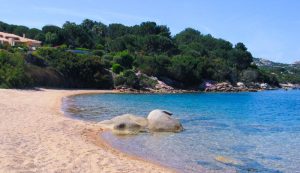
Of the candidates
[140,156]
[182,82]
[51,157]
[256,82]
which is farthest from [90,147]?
[256,82]

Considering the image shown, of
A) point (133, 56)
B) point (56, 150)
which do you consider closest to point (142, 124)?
point (56, 150)

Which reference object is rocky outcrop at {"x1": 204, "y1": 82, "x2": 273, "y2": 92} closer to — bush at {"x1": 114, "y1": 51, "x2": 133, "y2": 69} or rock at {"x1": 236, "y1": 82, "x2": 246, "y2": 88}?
rock at {"x1": 236, "y1": 82, "x2": 246, "y2": 88}

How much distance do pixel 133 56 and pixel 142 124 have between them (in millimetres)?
61568

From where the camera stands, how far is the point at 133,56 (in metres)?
83.2

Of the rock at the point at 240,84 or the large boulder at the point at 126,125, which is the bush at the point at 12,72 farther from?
the rock at the point at 240,84

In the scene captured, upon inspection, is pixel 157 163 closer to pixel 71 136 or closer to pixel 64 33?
pixel 71 136

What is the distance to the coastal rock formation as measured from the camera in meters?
21.4

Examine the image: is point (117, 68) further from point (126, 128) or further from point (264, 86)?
point (264, 86)

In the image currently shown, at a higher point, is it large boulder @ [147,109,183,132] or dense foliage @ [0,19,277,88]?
dense foliage @ [0,19,277,88]

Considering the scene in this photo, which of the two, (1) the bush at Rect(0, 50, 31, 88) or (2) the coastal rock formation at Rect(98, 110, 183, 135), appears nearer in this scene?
(2) the coastal rock formation at Rect(98, 110, 183, 135)

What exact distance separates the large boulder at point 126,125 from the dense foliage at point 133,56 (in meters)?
41.6

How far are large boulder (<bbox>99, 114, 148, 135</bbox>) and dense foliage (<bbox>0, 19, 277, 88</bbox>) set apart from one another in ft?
136

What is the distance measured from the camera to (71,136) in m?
17.7

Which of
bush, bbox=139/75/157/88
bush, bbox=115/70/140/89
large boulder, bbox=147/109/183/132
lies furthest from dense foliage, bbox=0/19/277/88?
large boulder, bbox=147/109/183/132
